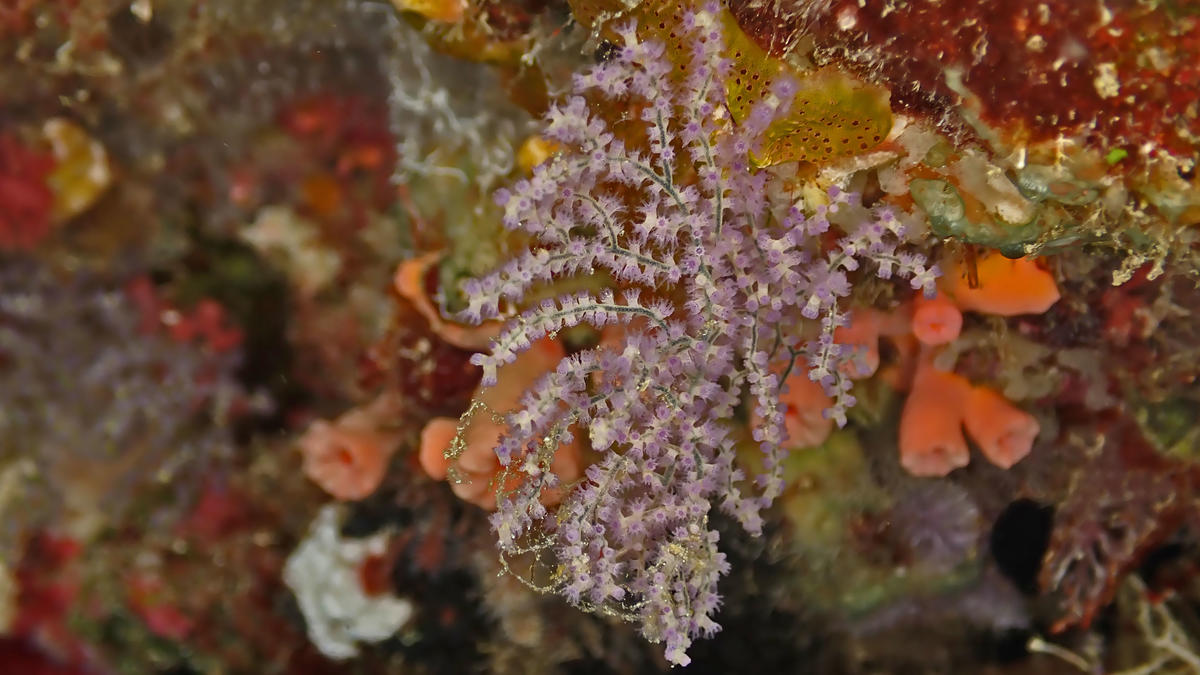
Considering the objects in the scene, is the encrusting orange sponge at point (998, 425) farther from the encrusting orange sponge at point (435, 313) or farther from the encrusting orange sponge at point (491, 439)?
the encrusting orange sponge at point (435, 313)

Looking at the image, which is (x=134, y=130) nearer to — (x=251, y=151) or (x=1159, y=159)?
(x=251, y=151)

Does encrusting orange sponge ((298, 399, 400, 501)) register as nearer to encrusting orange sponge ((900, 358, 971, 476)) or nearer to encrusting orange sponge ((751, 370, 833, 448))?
encrusting orange sponge ((751, 370, 833, 448))

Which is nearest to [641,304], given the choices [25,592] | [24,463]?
[24,463]

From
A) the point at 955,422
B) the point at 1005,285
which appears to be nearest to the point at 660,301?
the point at 1005,285

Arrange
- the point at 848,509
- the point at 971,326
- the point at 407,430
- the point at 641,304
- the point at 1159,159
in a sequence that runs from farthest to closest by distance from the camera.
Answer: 1. the point at 407,430
2. the point at 848,509
3. the point at 971,326
4. the point at 641,304
5. the point at 1159,159

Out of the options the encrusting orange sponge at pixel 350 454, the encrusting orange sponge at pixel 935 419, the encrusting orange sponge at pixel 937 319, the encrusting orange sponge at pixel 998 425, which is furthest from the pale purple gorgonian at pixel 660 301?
the encrusting orange sponge at pixel 350 454

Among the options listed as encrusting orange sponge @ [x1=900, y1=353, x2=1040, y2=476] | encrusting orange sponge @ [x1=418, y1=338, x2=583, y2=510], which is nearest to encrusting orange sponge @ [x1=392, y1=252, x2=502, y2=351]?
encrusting orange sponge @ [x1=418, y1=338, x2=583, y2=510]

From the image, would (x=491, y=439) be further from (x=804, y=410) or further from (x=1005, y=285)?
(x=1005, y=285)
